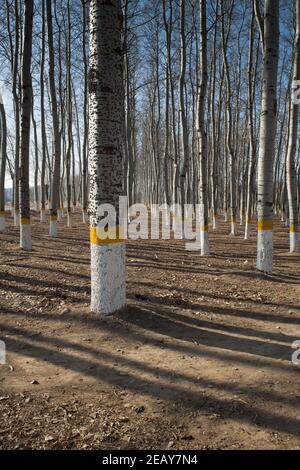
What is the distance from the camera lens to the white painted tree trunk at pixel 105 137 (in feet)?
14.1

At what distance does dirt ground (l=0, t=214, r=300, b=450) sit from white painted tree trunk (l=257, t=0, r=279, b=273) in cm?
90

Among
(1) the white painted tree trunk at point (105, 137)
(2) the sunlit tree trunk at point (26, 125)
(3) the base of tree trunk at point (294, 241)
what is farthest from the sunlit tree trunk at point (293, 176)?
(1) the white painted tree trunk at point (105, 137)

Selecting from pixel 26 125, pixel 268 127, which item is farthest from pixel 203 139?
pixel 26 125

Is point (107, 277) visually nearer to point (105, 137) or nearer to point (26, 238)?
point (105, 137)

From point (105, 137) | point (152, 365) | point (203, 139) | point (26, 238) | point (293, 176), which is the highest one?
point (203, 139)

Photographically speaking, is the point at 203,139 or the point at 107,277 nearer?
the point at 107,277

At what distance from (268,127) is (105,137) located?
4.05 meters

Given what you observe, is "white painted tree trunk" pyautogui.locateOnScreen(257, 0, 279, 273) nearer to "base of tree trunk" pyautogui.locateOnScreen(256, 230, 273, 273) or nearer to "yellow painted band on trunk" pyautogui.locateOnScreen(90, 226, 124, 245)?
"base of tree trunk" pyautogui.locateOnScreen(256, 230, 273, 273)

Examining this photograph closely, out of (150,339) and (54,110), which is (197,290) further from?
(54,110)

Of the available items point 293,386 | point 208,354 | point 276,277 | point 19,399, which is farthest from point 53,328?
point 276,277

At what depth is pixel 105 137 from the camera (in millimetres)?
4352

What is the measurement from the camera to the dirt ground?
253 centimetres

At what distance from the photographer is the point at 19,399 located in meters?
2.91

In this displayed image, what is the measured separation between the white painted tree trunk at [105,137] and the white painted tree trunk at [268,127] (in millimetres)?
3674
